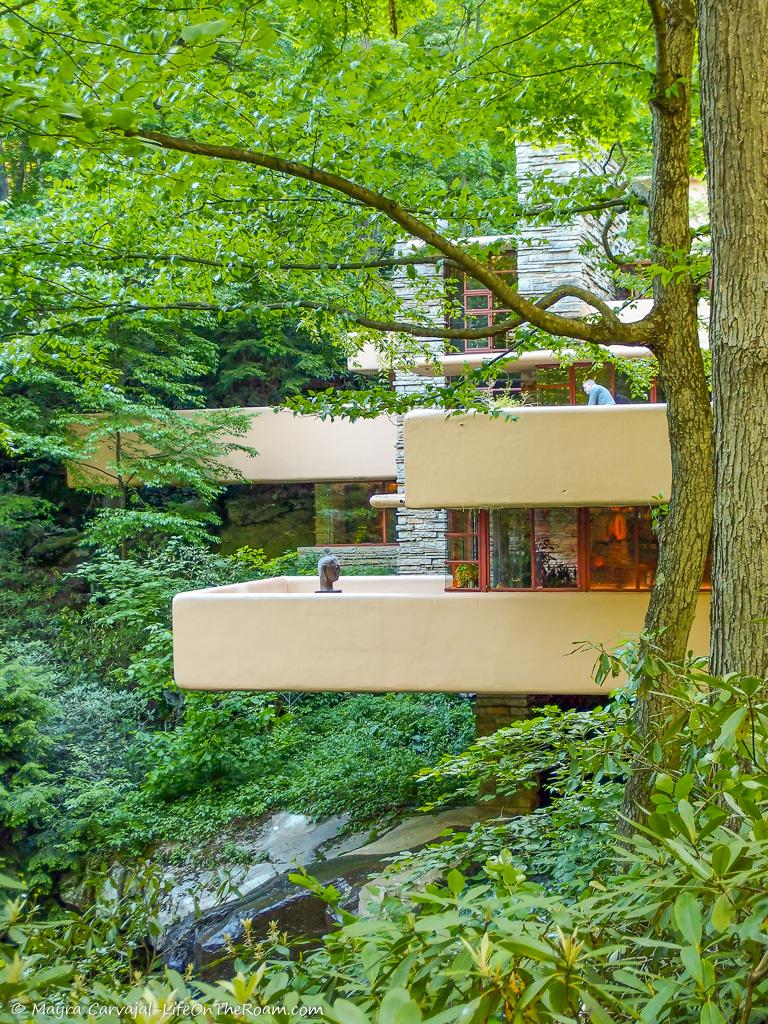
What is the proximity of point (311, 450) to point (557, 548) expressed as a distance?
377 inches

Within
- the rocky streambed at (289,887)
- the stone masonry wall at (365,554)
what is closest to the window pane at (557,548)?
the rocky streambed at (289,887)

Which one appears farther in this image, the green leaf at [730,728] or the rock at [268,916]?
the rock at [268,916]

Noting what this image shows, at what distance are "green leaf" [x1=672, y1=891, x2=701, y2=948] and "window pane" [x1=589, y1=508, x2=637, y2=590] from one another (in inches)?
278

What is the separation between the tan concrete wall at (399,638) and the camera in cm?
778

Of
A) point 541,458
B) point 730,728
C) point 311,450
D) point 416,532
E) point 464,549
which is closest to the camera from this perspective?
point 730,728

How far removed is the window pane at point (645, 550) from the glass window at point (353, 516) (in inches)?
379

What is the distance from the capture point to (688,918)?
1012 mm

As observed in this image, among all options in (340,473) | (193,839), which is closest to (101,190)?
(193,839)

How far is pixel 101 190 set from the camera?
18.7 ft

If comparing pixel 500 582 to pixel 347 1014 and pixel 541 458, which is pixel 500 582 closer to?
pixel 541 458

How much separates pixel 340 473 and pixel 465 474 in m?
9.48

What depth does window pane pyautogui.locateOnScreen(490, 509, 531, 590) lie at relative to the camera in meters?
8.15

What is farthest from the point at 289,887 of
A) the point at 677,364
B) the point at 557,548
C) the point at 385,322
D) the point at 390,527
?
the point at 390,527

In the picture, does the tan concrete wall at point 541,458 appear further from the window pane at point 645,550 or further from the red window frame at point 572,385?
the red window frame at point 572,385
